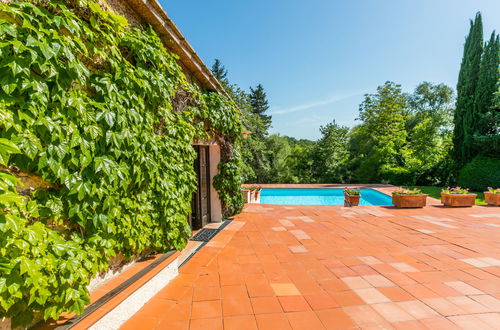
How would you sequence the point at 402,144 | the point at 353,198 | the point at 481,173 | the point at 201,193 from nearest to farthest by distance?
1. the point at 201,193
2. the point at 353,198
3. the point at 481,173
4. the point at 402,144

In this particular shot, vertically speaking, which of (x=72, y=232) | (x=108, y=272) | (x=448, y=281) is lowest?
(x=448, y=281)

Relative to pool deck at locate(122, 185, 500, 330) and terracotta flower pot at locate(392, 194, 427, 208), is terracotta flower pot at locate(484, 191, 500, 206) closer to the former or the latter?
terracotta flower pot at locate(392, 194, 427, 208)

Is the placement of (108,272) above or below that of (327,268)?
above

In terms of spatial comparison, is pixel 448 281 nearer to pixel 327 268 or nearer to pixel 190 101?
pixel 327 268

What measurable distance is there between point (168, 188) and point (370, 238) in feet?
12.2

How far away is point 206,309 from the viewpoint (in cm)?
207

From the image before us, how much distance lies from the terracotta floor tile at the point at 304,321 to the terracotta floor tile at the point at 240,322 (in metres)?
0.33

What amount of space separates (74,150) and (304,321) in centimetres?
226

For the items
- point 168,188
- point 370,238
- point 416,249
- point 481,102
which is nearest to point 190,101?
point 168,188

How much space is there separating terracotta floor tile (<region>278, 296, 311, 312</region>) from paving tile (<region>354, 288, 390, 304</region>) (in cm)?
62

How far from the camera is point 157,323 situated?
1871 millimetres

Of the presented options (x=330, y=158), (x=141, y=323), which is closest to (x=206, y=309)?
(x=141, y=323)

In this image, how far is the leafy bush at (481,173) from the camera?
1158cm

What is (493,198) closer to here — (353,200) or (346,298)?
(353,200)
